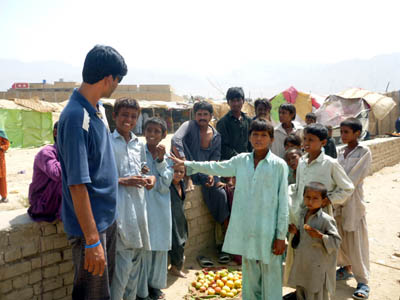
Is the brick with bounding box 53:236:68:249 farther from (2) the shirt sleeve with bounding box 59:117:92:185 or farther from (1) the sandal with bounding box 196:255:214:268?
(1) the sandal with bounding box 196:255:214:268

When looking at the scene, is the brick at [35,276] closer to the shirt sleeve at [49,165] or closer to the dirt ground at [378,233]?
the shirt sleeve at [49,165]

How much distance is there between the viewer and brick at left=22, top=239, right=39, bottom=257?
2686 mm

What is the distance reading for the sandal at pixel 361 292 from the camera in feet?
11.4

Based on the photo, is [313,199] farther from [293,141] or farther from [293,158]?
[293,141]

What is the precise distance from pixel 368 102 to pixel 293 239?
44.1ft

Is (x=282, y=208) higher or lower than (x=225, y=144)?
lower

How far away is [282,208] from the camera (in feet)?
9.46

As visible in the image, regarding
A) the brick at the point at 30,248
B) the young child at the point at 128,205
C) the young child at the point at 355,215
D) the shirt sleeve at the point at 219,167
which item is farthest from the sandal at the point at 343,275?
the brick at the point at 30,248

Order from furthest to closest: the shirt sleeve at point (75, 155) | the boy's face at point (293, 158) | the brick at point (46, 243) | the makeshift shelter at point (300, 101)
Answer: the makeshift shelter at point (300, 101), the boy's face at point (293, 158), the brick at point (46, 243), the shirt sleeve at point (75, 155)

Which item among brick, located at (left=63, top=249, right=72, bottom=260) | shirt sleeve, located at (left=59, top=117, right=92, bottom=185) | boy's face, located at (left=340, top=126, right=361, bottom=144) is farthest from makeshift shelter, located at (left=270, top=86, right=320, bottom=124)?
shirt sleeve, located at (left=59, top=117, right=92, bottom=185)

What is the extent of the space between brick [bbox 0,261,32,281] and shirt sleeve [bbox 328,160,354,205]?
276 cm

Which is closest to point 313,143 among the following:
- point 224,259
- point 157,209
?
point 157,209

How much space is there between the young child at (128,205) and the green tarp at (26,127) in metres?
16.1

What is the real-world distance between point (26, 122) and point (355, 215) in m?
17.6
